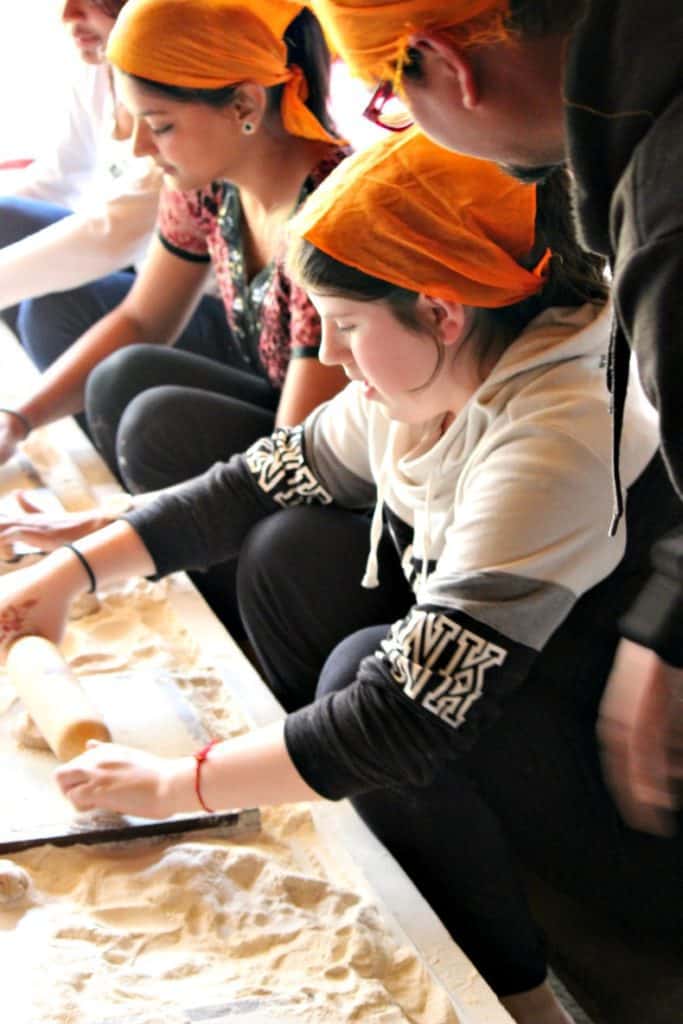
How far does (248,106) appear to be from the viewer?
5.24 ft

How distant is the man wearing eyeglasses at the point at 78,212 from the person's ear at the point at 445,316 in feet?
3.16

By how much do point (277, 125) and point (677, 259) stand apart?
113 centimetres

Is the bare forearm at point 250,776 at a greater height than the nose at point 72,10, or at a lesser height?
lesser

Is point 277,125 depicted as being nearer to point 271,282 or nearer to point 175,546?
point 271,282

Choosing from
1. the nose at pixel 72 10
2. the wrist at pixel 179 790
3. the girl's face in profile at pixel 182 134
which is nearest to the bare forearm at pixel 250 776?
the wrist at pixel 179 790

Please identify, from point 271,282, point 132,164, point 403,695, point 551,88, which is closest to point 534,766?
point 403,695

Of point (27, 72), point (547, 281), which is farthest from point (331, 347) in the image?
point (27, 72)

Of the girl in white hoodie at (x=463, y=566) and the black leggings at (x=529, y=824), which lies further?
the black leggings at (x=529, y=824)

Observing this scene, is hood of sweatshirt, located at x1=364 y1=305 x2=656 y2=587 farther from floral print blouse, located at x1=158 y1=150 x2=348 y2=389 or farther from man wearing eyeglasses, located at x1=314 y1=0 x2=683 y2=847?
floral print blouse, located at x1=158 y1=150 x2=348 y2=389

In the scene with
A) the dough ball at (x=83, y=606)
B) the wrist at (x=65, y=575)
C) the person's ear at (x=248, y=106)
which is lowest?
the dough ball at (x=83, y=606)

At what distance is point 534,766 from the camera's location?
120cm

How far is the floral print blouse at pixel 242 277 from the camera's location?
5.42 feet

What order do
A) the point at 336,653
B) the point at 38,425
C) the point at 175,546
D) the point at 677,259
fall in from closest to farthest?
the point at 677,259 → the point at 336,653 → the point at 175,546 → the point at 38,425

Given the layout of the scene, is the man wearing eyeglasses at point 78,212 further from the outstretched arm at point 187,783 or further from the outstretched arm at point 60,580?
the outstretched arm at point 187,783
